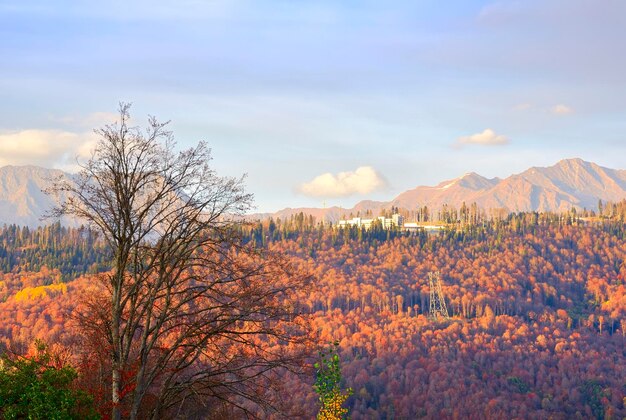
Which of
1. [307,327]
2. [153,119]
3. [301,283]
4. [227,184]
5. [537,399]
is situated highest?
[153,119]

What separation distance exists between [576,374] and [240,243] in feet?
617

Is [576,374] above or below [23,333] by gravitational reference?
below

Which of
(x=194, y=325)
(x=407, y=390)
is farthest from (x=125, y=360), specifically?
(x=407, y=390)

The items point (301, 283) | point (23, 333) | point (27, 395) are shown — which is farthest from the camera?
point (23, 333)

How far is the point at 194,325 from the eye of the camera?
21.3m

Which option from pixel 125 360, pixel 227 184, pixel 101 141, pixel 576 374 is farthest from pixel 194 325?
pixel 576 374

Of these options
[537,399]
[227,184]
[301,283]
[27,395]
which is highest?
[227,184]

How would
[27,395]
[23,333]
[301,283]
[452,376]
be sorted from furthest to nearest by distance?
[452,376], [23,333], [301,283], [27,395]

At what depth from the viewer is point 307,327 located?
22125 mm

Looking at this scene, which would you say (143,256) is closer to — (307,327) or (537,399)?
(307,327)

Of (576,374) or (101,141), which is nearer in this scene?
(101,141)

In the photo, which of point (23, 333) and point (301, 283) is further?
point (23, 333)

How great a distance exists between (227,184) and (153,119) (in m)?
3.08

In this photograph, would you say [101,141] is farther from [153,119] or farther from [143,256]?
[143,256]
